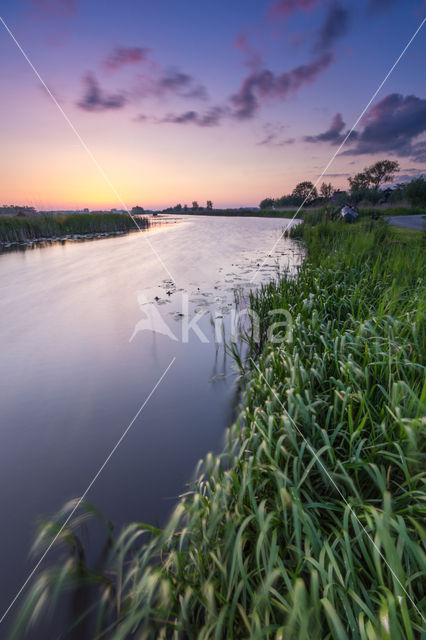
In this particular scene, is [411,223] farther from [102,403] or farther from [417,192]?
[417,192]

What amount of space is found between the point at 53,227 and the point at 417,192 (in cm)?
3465

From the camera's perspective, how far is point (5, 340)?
5.61 metres

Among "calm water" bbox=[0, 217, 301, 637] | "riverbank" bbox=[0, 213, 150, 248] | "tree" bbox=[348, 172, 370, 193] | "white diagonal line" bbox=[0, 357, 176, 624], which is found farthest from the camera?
"tree" bbox=[348, 172, 370, 193]

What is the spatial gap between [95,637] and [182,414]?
209 centimetres

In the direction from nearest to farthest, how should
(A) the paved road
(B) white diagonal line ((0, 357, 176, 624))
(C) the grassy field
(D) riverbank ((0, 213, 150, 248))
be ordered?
1. (C) the grassy field
2. (B) white diagonal line ((0, 357, 176, 624))
3. (A) the paved road
4. (D) riverbank ((0, 213, 150, 248))

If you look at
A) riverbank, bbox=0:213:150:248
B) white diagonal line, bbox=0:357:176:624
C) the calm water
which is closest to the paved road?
the calm water

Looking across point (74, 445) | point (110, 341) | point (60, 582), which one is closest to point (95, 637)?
point (60, 582)

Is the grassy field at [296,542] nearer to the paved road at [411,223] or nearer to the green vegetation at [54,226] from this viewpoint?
the paved road at [411,223]

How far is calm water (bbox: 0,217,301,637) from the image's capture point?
252 cm

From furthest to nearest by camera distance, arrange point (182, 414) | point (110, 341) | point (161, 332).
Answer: point (161, 332)
point (110, 341)
point (182, 414)

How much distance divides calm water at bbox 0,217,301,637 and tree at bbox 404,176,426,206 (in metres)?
30.5

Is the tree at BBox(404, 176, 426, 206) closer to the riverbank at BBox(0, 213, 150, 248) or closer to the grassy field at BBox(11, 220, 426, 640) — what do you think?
the riverbank at BBox(0, 213, 150, 248)

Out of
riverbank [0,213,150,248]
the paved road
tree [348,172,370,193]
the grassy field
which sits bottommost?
the grassy field

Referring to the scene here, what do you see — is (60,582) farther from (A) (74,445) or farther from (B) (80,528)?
(A) (74,445)
